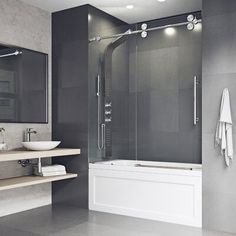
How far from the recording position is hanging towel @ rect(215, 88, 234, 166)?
321 cm

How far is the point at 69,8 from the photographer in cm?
443

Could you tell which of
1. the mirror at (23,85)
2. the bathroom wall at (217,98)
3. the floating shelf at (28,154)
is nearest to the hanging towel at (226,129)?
the bathroom wall at (217,98)

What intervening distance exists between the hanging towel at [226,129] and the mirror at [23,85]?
2.47 m

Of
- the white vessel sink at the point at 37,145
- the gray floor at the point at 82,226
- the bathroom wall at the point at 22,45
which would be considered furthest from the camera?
the bathroom wall at the point at 22,45

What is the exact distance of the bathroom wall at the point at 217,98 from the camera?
3.26m

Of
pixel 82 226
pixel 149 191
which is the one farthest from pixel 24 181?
pixel 149 191

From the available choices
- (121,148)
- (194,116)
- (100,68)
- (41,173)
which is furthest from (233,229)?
(100,68)

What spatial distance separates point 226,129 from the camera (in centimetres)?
324

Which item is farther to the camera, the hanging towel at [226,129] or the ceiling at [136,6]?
the ceiling at [136,6]

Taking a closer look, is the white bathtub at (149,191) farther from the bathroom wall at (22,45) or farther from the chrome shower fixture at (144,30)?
the chrome shower fixture at (144,30)

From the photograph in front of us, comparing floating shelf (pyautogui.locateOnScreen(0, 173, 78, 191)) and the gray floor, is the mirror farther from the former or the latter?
the gray floor

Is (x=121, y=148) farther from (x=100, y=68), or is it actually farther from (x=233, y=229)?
(x=233, y=229)

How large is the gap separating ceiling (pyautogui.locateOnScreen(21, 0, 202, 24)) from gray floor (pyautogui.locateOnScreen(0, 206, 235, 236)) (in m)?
2.81

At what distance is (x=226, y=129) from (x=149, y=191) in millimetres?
1171
